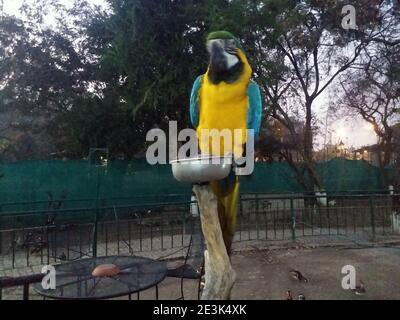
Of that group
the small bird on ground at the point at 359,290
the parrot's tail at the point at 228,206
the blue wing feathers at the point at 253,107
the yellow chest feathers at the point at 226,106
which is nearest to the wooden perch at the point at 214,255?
the parrot's tail at the point at 228,206

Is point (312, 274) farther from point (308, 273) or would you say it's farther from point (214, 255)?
point (214, 255)

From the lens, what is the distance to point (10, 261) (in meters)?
6.60

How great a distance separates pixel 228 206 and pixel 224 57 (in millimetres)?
1186

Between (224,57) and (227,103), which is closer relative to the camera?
(224,57)

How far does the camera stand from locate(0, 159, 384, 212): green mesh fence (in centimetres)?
983

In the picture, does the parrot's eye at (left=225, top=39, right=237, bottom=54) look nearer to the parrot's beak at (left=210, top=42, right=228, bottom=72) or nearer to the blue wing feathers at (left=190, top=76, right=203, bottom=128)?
the parrot's beak at (left=210, top=42, right=228, bottom=72)

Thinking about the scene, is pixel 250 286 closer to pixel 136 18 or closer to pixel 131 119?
pixel 131 119

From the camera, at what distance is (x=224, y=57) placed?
2959 millimetres

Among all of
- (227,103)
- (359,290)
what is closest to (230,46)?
(227,103)

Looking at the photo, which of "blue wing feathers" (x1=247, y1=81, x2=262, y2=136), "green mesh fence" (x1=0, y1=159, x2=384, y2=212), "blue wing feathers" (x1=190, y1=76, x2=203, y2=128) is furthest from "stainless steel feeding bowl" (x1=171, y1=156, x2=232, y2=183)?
"green mesh fence" (x1=0, y1=159, x2=384, y2=212)

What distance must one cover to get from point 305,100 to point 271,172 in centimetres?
323

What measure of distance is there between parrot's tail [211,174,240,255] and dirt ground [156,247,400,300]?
1.92 meters

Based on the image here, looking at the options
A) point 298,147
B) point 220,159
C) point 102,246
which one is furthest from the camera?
point 298,147

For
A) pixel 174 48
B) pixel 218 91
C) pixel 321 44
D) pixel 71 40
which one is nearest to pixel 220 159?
pixel 218 91
